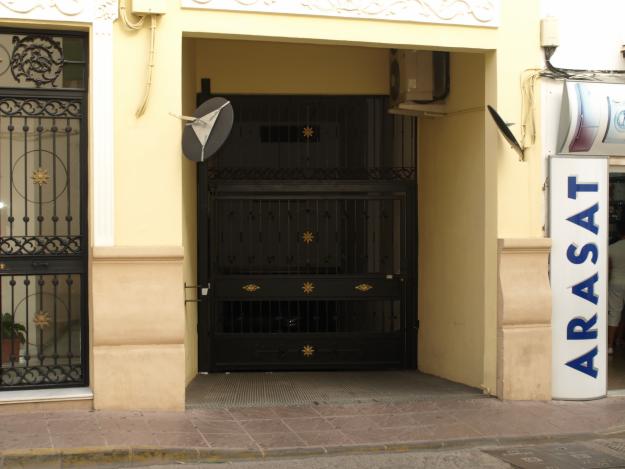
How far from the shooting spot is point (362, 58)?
1013 centimetres

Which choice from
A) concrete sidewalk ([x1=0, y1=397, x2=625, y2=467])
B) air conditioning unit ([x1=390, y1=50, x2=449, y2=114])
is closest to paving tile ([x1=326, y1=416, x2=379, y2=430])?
concrete sidewalk ([x1=0, y1=397, x2=625, y2=467])

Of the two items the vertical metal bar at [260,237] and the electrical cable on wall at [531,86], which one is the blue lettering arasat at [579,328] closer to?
the electrical cable on wall at [531,86]

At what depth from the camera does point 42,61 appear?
773 cm

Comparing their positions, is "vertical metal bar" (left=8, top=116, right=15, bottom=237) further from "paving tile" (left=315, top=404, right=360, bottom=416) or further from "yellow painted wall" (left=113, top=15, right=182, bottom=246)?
"paving tile" (left=315, top=404, right=360, bottom=416)

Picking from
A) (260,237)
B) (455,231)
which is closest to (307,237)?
(260,237)

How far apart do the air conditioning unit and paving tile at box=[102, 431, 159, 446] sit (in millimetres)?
4808

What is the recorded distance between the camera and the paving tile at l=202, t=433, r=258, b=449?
22.3ft

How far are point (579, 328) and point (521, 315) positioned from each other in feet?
2.22

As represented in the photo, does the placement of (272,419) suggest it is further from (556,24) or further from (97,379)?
(556,24)

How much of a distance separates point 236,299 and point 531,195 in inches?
145

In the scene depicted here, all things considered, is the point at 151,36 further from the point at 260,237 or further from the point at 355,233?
the point at 355,233

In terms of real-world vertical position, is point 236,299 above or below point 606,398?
above

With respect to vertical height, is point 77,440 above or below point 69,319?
below

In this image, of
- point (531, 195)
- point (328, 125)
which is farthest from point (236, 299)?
point (531, 195)
